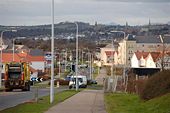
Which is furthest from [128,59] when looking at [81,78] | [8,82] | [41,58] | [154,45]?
[8,82]

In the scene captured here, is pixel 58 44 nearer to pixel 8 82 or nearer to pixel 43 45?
pixel 43 45

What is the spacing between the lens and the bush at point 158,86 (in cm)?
2744

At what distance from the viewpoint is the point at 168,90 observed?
27047 millimetres

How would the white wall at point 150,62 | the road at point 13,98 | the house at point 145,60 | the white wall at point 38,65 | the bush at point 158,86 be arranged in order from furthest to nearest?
the white wall at point 38,65 → the house at point 145,60 → the white wall at point 150,62 → the road at point 13,98 → the bush at point 158,86

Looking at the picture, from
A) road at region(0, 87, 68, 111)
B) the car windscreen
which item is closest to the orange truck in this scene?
the car windscreen

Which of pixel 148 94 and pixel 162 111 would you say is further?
pixel 148 94

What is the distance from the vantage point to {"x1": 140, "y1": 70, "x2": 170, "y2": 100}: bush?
2744 centimetres

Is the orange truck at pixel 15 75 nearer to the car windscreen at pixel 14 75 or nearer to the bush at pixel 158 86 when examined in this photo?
the car windscreen at pixel 14 75

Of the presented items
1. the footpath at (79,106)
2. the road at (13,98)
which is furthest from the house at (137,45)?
the footpath at (79,106)

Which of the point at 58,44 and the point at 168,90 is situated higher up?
the point at 58,44

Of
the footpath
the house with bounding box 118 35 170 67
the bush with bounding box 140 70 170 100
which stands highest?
the house with bounding box 118 35 170 67

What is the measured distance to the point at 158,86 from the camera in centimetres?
2805

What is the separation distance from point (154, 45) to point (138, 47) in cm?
848

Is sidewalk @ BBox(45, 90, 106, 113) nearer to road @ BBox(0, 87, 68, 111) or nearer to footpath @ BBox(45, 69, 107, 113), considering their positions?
footpath @ BBox(45, 69, 107, 113)
